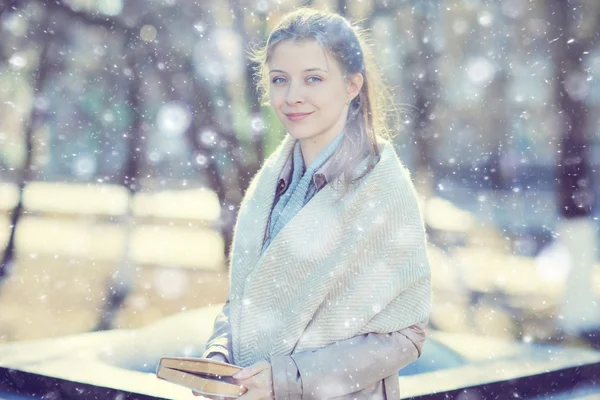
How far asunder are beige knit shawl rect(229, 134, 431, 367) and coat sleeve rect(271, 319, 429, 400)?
0.11 ft

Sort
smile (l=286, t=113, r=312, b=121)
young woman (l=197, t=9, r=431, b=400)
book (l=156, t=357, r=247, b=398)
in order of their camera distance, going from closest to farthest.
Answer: book (l=156, t=357, r=247, b=398), young woman (l=197, t=9, r=431, b=400), smile (l=286, t=113, r=312, b=121)

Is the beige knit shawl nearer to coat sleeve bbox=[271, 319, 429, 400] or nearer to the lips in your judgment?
coat sleeve bbox=[271, 319, 429, 400]

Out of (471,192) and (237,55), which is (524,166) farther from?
(471,192)

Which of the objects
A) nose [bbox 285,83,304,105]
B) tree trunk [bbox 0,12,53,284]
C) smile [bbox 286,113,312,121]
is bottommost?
smile [bbox 286,113,312,121]

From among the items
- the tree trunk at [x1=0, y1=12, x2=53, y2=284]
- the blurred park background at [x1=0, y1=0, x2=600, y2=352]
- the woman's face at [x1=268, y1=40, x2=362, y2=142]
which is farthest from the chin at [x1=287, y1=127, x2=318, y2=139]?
the tree trunk at [x1=0, y1=12, x2=53, y2=284]

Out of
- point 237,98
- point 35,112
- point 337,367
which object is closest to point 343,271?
Answer: point 337,367

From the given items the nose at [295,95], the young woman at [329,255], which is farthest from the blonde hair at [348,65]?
the nose at [295,95]

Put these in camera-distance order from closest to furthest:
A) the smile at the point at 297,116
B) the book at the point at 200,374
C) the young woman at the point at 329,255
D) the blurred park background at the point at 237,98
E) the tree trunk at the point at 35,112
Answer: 1. the book at the point at 200,374
2. the young woman at the point at 329,255
3. the smile at the point at 297,116
4. the blurred park background at the point at 237,98
5. the tree trunk at the point at 35,112

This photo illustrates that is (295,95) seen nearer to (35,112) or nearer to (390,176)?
(390,176)

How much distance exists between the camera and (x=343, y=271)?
148 cm

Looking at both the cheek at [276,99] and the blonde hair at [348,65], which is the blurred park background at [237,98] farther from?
the cheek at [276,99]

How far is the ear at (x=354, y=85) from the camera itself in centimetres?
163

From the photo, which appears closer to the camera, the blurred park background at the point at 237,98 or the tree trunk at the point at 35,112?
the blurred park background at the point at 237,98

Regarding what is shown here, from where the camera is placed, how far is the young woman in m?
1.46
